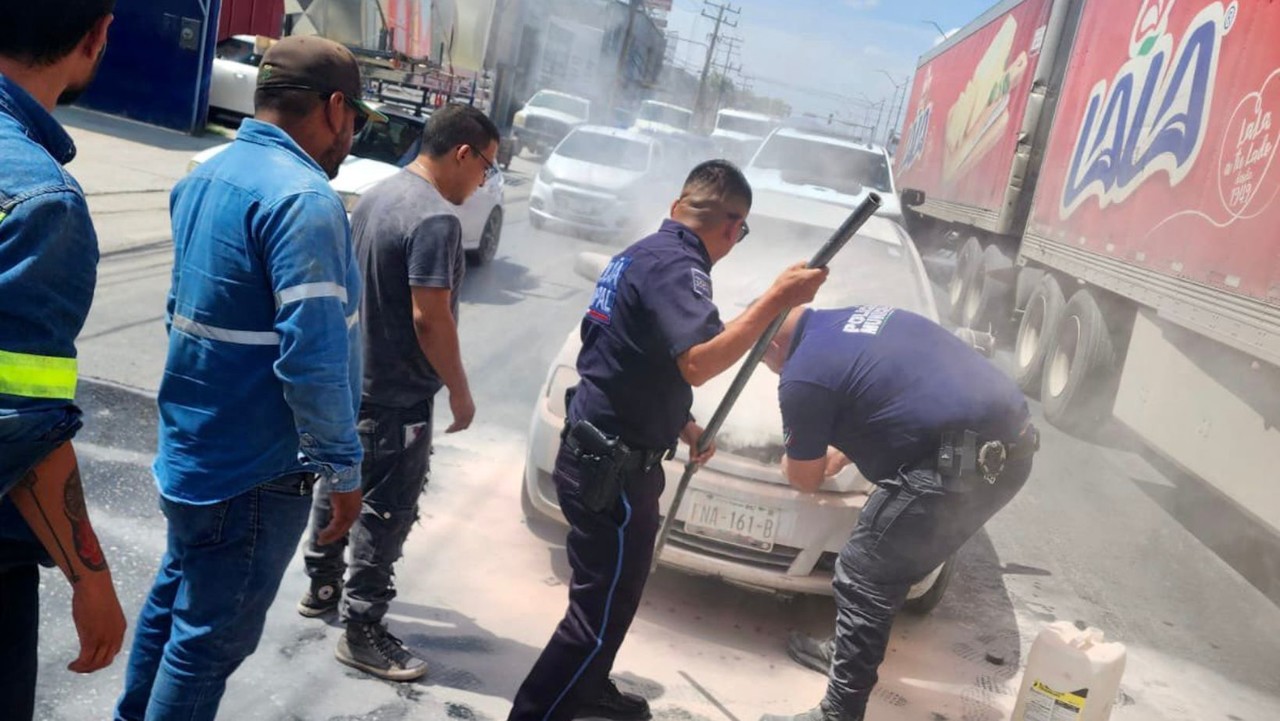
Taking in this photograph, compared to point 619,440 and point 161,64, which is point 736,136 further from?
point 619,440

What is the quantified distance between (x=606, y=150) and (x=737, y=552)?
468 inches

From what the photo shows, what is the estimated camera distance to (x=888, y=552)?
309cm

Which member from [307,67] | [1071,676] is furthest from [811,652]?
[307,67]

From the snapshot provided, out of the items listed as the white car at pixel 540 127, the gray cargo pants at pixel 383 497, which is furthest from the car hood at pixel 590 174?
the white car at pixel 540 127

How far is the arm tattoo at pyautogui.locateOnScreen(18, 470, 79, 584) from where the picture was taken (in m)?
1.57

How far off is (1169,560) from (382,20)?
36.8 feet

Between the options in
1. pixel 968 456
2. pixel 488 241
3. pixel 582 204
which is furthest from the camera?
pixel 582 204

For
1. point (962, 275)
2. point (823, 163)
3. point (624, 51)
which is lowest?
point (962, 275)

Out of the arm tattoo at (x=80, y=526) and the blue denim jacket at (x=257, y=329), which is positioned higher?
the blue denim jacket at (x=257, y=329)

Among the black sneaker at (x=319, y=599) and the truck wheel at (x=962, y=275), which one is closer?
the black sneaker at (x=319, y=599)

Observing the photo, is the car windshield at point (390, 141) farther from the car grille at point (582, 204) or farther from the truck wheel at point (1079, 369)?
the truck wheel at point (1079, 369)

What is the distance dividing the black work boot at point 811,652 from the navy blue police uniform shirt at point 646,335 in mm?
1467

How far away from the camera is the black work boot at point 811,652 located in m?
3.75

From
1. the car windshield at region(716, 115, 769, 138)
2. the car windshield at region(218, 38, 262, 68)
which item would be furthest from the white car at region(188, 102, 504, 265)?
the car windshield at region(716, 115, 769, 138)
